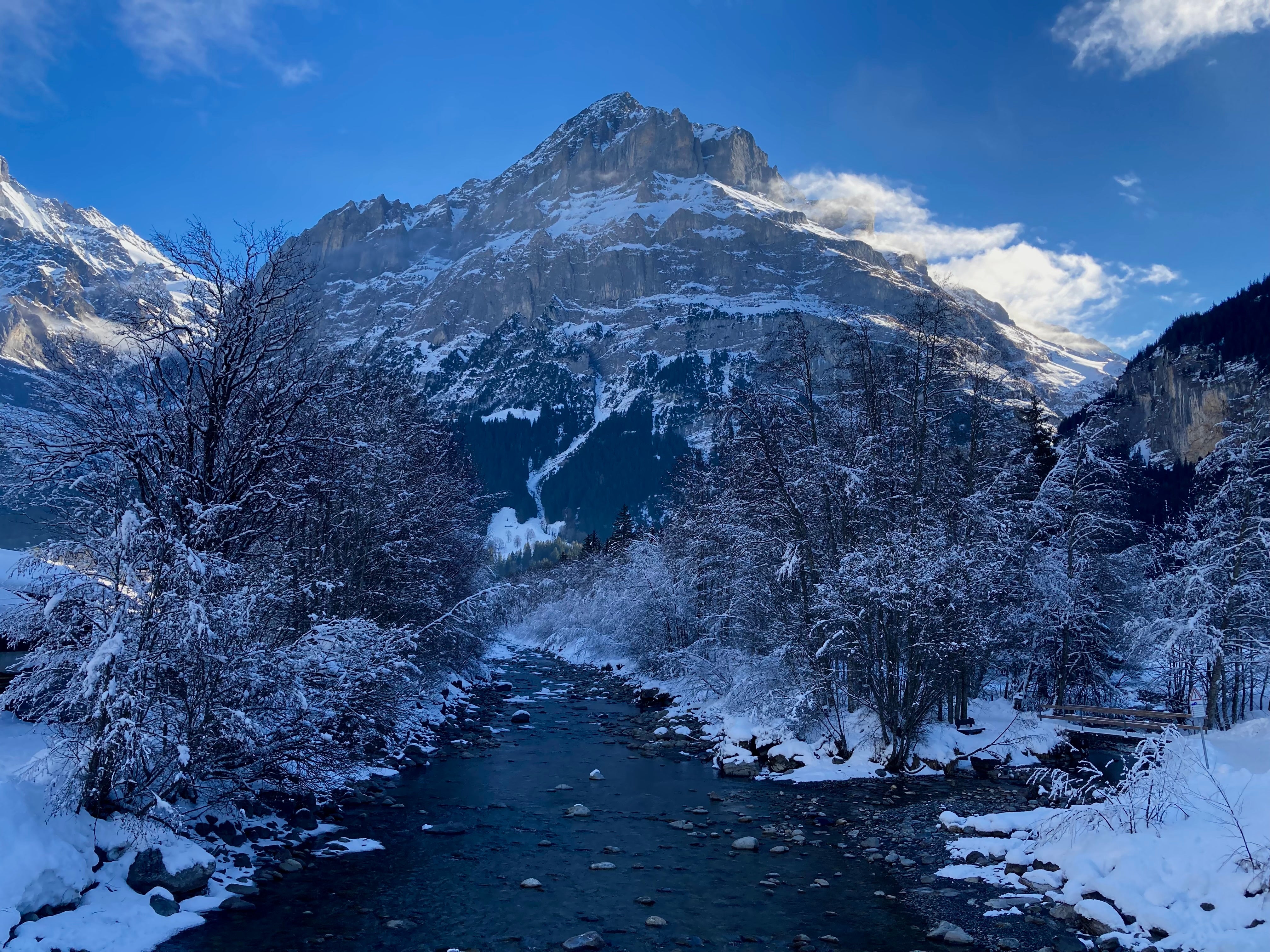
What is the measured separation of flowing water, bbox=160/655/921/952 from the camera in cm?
945

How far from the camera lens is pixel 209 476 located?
11.5m

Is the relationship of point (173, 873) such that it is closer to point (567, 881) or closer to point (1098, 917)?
point (567, 881)

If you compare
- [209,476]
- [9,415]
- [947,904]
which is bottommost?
[947,904]

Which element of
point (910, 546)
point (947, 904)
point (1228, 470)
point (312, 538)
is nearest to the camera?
point (947, 904)

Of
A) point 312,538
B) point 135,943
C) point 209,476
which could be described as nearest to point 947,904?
point 135,943

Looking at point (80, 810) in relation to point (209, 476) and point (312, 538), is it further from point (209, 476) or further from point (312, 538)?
point (312, 538)

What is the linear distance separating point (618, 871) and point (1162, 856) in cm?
817

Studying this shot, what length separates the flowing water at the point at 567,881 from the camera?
31.0 ft

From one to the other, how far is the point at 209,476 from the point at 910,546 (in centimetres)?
1569

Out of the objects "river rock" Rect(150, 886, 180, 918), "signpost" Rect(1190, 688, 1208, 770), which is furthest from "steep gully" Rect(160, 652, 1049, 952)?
"signpost" Rect(1190, 688, 1208, 770)

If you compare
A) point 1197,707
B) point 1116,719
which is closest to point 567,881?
point 1116,719

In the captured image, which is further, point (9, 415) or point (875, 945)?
point (9, 415)

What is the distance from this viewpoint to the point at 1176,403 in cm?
10744

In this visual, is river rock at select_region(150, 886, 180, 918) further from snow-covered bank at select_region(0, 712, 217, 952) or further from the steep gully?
the steep gully
